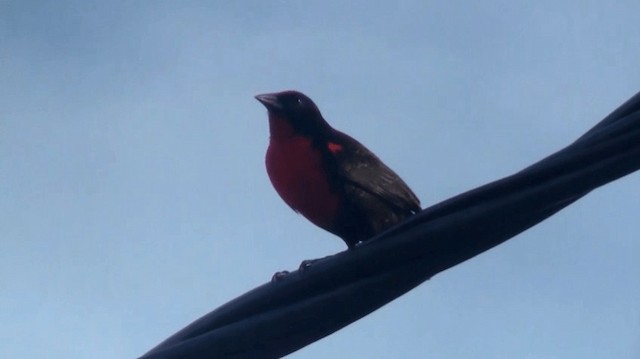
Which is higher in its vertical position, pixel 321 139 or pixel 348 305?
pixel 321 139

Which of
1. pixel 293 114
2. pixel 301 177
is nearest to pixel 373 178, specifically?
pixel 301 177

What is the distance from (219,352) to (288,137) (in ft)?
7.60

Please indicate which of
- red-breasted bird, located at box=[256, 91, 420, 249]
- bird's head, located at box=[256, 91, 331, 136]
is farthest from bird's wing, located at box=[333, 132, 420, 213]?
bird's head, located at box=[256, 91, 331, 136]

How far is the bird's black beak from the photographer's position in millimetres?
5219

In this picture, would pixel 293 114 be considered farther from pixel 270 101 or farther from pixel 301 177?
pixel 301 177

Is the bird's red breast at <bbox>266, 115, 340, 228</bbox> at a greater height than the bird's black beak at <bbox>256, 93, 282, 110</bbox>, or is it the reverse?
Answer: the bird's black beak at <bbox>256, 93, 282, 110</bbox>

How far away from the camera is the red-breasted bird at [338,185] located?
183 inches

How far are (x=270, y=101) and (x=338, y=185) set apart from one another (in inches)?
30.4

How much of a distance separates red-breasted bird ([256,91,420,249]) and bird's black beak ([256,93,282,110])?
225mm

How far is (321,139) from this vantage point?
16.5 ft

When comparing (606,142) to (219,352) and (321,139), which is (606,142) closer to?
(219,352)

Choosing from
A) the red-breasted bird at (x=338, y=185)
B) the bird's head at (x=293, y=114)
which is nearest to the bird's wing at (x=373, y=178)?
the red-breasted bird at (x=338, y=185)

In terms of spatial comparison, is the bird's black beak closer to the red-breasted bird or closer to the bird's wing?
the red-breasted bird

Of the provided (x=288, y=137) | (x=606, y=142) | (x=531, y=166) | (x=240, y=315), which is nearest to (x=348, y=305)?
(x=240, y=315)
